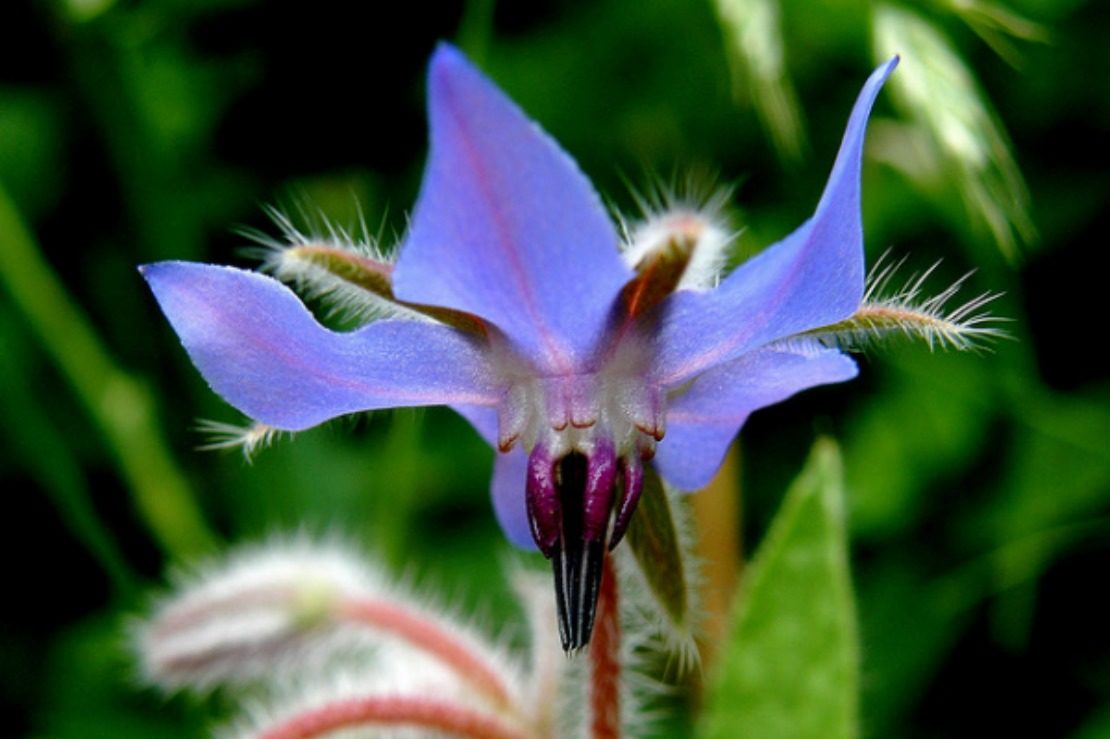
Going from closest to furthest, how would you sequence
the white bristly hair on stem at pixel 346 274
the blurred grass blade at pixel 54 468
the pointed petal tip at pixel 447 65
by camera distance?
the pointed petal tip at pixel 447 65, the white bristly hair on stem at pixel 346 274, the blurred grass blade at pixel 54 468

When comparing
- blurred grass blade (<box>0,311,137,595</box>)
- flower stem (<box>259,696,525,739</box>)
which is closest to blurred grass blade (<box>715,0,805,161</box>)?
flower stem (<box>259,696,525,739</box>)

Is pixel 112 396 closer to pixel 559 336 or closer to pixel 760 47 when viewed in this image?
pixel 760 47

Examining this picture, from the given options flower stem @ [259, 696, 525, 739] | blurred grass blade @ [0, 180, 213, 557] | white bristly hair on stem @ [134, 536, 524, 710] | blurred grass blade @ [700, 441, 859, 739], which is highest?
blurred grass blade @ [0, 180, 213, 557]

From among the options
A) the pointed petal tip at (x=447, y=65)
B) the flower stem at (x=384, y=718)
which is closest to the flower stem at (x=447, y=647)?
A: the flower stem at (x=384, y=718)

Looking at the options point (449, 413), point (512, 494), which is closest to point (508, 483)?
point (512, 494)

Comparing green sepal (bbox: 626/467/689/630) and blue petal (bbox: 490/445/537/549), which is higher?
blue petal (bbox: 490/445/537/549)

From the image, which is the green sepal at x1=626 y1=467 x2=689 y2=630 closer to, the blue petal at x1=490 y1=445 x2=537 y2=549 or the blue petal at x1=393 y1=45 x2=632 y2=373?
the blue petal at x1=490 y1=445 x2=537 y2=549

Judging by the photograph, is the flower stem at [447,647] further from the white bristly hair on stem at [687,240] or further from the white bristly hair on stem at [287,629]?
the white bristly hair on stem at [687,240]
